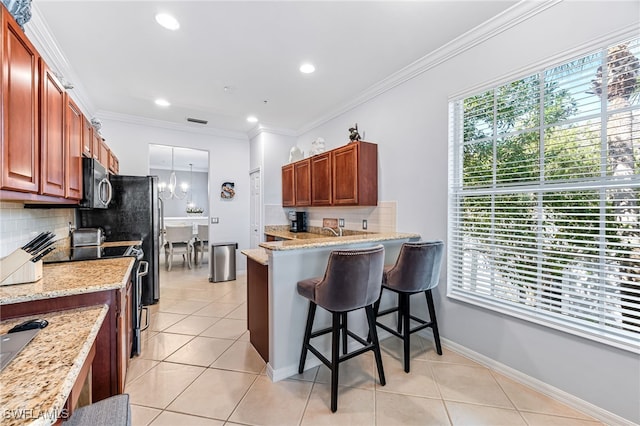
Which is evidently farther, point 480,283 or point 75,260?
point 480,283

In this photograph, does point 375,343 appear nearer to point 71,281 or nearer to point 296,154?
point 71,281

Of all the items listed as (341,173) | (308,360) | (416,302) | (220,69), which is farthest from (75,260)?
(416,302)

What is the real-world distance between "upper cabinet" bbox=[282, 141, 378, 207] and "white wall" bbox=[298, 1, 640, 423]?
0.51 feet

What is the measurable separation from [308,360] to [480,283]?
63.4 inches

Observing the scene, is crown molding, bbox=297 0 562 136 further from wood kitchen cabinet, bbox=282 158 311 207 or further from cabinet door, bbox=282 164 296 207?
cabinet door, bbox=282 164 296 207

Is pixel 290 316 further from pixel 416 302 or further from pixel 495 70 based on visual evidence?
pixel 495 70

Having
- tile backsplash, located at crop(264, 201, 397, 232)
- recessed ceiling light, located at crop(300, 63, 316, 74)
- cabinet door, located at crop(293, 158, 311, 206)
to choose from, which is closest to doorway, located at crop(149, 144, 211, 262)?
tile backsplash, located at crop(264, 201, 397, 232)

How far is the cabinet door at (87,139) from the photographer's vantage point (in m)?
2.37

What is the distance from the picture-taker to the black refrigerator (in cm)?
357

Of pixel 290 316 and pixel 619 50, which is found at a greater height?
pixel 619 50

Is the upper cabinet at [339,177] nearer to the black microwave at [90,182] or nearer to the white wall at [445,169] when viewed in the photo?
the white wall at [445,169]

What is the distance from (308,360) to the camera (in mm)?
2258

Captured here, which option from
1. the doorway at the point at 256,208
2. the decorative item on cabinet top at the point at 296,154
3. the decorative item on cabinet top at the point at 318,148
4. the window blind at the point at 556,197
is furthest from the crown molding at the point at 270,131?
the window blind at the point at 556,197

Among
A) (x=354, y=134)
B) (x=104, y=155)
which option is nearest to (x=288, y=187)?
(x=354, y=134)
